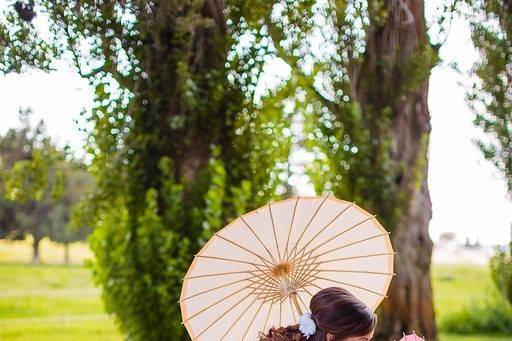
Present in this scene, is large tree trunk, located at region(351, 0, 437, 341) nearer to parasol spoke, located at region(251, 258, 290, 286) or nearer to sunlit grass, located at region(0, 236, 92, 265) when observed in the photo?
parasol spoke, located at region(251, 258, 290, 286)

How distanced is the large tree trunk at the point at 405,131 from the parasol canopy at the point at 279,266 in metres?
2.38

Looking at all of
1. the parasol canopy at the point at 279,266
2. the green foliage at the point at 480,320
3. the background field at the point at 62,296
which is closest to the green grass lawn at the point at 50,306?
the background field at the point at 62,296

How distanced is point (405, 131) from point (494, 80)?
1.20 m

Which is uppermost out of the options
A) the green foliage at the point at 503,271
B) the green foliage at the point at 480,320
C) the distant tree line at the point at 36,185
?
the distant tree line at the point at 36,185

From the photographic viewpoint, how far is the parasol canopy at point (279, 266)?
2.76 meters

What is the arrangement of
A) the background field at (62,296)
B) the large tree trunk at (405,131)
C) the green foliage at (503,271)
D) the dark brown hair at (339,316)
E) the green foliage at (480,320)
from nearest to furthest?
the dark brown hair at (339,316), the large tree trunk at (405,131), the green foliage at (503,271), the green foliage at (480,320), the background field at (62,296)

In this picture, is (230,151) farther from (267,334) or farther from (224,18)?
(267,334)

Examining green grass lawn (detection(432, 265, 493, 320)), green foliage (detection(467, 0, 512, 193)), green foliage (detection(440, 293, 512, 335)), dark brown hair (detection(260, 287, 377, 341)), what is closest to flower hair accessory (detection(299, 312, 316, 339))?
dark brown hair (detection(260, 287, 377, 341))

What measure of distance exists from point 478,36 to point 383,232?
7.52ft

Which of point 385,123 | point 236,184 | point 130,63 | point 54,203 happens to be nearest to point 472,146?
point 385,123

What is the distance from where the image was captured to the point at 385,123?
17.8 ft

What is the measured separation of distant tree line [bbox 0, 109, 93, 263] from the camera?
536 centimetres

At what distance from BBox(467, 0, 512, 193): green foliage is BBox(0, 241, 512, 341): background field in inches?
185

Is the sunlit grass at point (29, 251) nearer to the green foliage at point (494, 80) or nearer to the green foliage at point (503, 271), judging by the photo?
the green foliage at point (503, 271)
